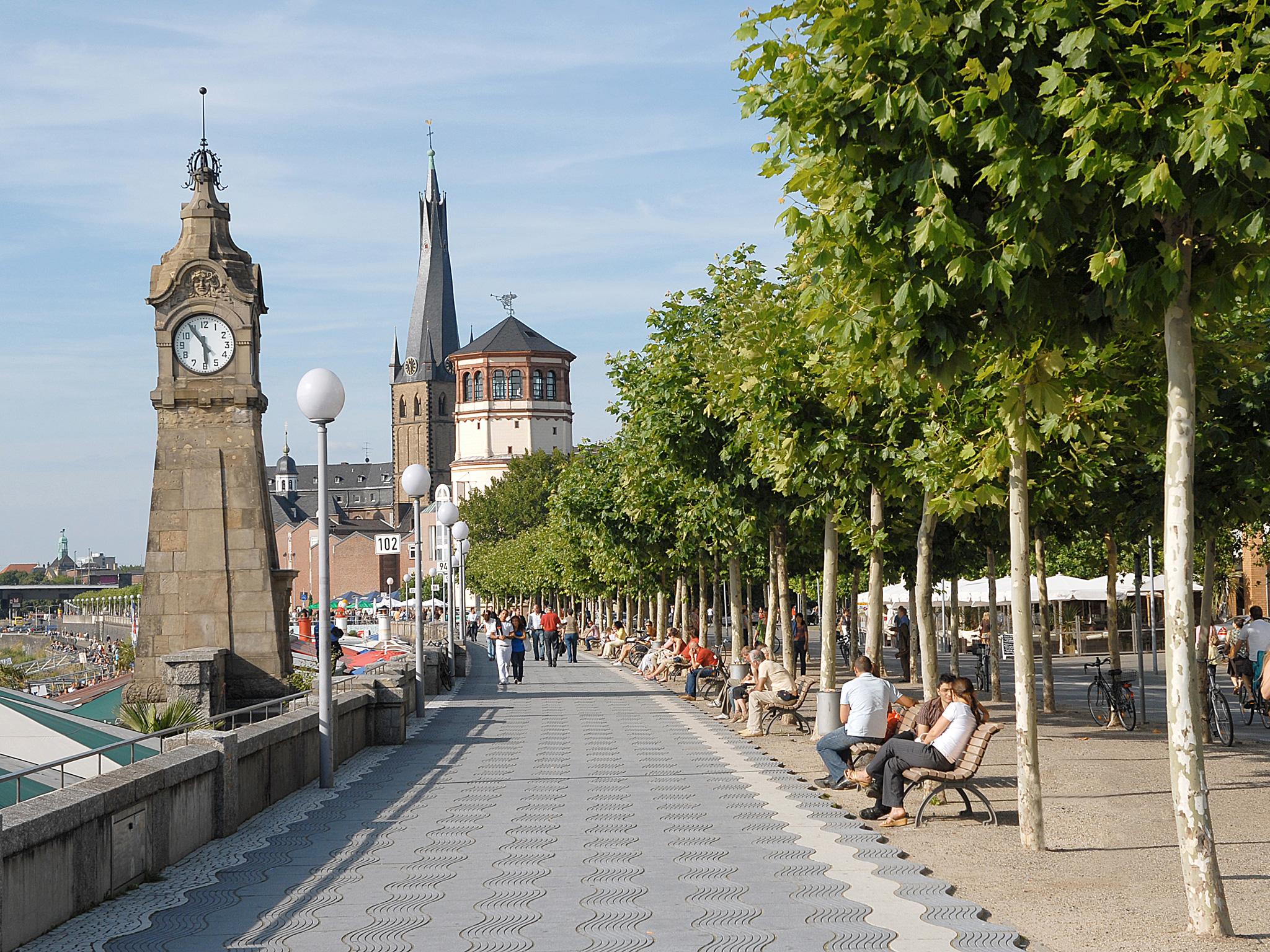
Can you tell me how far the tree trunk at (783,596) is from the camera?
82.9ft

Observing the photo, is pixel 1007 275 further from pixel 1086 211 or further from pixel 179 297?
pixel 179 297

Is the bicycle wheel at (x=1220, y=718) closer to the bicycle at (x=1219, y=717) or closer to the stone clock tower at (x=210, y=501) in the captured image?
the bicycle at (x=1219, y=717)

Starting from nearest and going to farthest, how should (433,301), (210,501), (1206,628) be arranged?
(1206,628) → (210,501) → (433,301)

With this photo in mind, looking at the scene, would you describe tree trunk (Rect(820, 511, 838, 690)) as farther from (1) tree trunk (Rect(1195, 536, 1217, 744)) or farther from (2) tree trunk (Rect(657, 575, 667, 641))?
(2) tree trunk (Rect(657, 575, 667, 641))

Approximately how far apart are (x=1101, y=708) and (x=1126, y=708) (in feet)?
8.23

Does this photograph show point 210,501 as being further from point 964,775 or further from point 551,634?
point 551,634

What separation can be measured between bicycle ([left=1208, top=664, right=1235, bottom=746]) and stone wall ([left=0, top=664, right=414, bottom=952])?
1149cm

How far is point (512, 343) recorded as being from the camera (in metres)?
158

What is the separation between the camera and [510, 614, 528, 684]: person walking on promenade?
1463 inches

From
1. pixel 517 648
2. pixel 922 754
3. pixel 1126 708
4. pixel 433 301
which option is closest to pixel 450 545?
pixel 517 648

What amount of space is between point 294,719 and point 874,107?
29.4 feet

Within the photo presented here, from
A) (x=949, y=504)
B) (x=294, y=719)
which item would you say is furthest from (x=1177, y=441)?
(x=294, y=719)

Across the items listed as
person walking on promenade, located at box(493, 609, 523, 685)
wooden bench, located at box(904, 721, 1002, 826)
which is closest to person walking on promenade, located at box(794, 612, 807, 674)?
person walking on promenade, located at box(493, 609, 523, 685)

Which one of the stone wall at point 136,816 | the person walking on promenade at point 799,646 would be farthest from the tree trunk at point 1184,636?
the person walking on promenade at point 799,646
